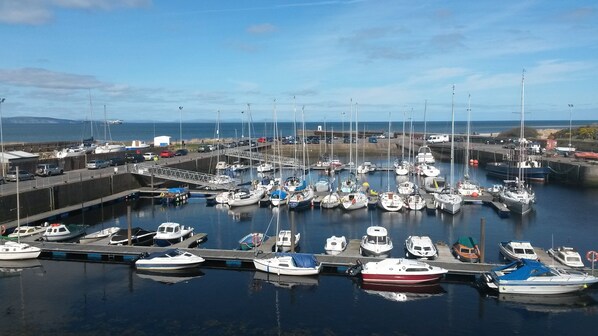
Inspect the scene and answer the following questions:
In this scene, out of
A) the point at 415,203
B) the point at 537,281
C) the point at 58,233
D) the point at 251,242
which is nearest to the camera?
the point at 537,281

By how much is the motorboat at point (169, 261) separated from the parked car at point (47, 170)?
103 ft

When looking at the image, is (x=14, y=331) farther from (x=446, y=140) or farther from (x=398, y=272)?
(x=446, y=140)

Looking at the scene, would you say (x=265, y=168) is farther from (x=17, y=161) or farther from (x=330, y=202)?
(x=17, y=161)

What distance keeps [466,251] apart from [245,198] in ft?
87.6

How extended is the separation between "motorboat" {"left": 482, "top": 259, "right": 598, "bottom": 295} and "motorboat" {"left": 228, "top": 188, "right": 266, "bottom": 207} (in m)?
30.5

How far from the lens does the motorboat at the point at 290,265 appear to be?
30.2m

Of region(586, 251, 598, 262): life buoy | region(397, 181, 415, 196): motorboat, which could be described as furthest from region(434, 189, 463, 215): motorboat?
region(586, 251, 598, 262): life buoy

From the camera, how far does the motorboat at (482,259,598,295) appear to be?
27359 millimetres

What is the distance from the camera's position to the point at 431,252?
32.2 m

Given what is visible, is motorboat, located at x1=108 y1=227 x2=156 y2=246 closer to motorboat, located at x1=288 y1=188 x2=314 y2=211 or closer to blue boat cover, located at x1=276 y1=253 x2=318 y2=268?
blue boat cover, located at x1=276 y1=253 x2=318 y2=268

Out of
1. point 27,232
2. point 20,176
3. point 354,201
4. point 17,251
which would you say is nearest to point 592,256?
point 354,201

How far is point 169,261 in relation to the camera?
103ft

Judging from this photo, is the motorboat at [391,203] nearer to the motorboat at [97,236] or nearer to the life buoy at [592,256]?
the life buoy at [592,256]

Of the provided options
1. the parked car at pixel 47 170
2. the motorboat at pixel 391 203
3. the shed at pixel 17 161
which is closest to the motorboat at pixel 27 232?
the parked car at pixel 47 170
